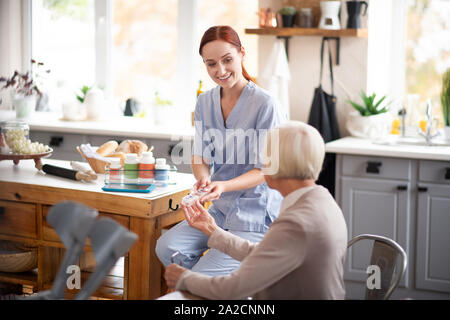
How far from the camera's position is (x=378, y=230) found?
356 cm

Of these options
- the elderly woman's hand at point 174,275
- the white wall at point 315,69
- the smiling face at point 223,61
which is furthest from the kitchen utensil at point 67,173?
the white wall at point 315,69

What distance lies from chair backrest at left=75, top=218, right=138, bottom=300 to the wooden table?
1.13 meters

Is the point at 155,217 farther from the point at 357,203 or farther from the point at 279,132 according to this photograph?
the point at 357,203

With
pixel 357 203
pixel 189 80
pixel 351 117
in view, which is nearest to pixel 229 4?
pixel 189 80

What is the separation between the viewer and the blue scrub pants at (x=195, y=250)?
2297mm

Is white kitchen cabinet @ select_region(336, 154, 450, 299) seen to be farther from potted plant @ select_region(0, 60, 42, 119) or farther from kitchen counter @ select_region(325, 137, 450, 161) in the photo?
potted plant @ select_region(0, 60, 42, 119)

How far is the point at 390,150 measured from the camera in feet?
11.4

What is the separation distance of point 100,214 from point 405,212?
1764mm

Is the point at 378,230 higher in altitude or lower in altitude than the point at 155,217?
lower

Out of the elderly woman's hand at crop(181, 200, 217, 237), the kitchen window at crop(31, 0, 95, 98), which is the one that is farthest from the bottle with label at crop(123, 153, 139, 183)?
the kitchen window at crop(31, 0, 95, 98)

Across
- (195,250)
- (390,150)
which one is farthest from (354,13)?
(195,250)

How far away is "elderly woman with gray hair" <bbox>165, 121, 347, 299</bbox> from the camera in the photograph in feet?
4.97
